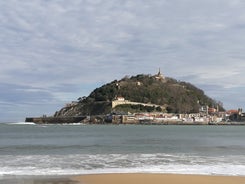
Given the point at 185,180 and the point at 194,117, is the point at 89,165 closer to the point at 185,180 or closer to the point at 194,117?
the point at 185,180

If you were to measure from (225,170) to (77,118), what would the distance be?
595 ft

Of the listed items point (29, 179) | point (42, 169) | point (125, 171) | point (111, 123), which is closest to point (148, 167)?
point (125, 171)

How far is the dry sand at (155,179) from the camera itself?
51.9 ft

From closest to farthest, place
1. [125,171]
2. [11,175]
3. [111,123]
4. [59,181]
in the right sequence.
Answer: [59,181] → [11,175] → [125,171] → [111,123]

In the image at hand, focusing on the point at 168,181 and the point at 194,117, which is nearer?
the point at 168,181

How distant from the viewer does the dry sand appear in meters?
15.8

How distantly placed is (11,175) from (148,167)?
677cm

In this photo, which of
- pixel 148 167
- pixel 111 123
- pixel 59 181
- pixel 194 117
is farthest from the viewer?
pixel 194 117

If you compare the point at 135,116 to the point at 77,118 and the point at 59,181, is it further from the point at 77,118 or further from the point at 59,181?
the point at 59,181

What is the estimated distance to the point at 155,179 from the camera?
651 inches

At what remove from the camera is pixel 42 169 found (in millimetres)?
19469

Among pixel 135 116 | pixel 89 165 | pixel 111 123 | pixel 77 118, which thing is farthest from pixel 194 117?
pixel 89 165

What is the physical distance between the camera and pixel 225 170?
19.0 meters

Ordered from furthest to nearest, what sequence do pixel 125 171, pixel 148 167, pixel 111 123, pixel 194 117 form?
pixel 194 117
pixel 111 123
pixel 148 167
pixel 125 171
